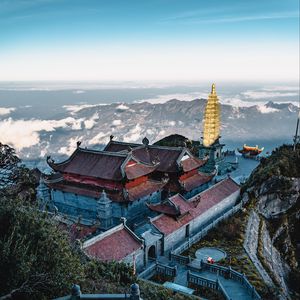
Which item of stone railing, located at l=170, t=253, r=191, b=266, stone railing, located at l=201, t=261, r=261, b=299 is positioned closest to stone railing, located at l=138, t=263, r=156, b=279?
stone railing, located at l=170, t=253, r=191, b=266

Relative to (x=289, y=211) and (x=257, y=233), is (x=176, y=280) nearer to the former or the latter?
(x=257, y=233)

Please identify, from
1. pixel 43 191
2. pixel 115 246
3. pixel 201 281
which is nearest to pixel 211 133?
pixel 43 191

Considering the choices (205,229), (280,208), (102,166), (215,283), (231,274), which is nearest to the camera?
(215,283)

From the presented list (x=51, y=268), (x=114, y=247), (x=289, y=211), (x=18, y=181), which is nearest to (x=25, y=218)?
(x=51, y=268)

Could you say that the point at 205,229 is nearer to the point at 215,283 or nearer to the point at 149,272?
the point at 149,272

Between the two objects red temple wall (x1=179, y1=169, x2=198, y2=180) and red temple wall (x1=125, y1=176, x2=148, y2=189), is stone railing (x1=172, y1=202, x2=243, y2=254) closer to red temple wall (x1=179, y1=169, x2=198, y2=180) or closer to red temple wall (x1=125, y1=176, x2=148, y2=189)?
red temple wall (x1=179, y1=169, x2=198, y2=180)

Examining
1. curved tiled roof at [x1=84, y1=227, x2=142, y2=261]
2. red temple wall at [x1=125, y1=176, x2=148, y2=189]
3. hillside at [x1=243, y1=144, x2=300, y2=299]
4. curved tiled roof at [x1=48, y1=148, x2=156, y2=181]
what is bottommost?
hillside at [x1=243, y1=144, x2=300, y2=299]
